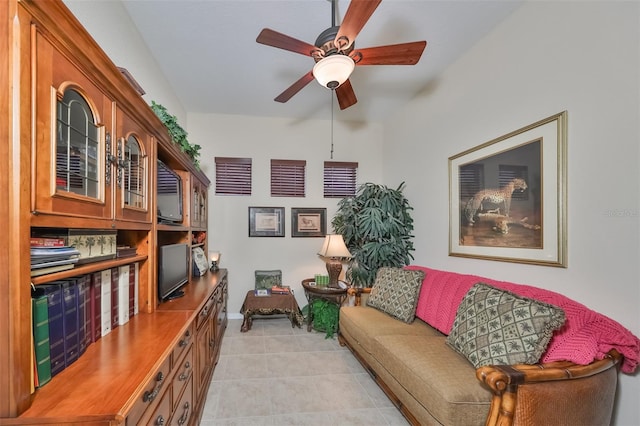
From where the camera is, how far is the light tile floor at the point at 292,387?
2.01 metres

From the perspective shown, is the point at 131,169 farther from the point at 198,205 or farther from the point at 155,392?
the point at 198,205

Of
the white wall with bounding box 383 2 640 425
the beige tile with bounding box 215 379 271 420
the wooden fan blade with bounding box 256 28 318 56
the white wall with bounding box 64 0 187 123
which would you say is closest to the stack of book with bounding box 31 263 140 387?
the beige tile with bounding box 215 379 271 420

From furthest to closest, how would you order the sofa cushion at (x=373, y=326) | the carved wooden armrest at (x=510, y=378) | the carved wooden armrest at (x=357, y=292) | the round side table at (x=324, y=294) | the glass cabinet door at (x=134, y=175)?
the round side table at (x=324, y=294)
the carved wooden armrest at (x=357, y=292)
the sofa cushion at (x=373, y=326)
the glass cabinet door at (x=134, y=175)
the carved wooden armrest at (x=510, y=378)

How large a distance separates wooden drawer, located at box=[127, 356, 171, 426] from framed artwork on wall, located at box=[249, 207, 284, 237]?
9.00 feet

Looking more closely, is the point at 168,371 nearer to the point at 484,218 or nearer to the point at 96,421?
the point at 96,421

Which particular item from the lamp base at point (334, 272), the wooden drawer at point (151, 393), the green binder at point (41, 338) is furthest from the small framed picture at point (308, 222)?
the green binder at point (41, 338)

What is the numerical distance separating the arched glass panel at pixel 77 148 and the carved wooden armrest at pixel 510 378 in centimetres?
181

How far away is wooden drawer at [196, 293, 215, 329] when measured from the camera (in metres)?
2.00

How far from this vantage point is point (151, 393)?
111 centimetres

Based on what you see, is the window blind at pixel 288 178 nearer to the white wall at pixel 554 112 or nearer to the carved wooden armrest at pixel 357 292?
the white wall at pixel 554 112

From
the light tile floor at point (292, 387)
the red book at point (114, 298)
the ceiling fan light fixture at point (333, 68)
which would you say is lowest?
the light tile floor at point (292, 387)

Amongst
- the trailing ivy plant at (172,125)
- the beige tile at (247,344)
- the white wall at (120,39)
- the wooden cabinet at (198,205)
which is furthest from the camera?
the beige tile at (247,344)

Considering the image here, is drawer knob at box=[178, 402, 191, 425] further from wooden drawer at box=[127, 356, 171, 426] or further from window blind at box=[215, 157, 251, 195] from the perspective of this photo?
window blind at box=[215, 157, 251, 195]

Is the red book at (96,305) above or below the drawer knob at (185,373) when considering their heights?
above
